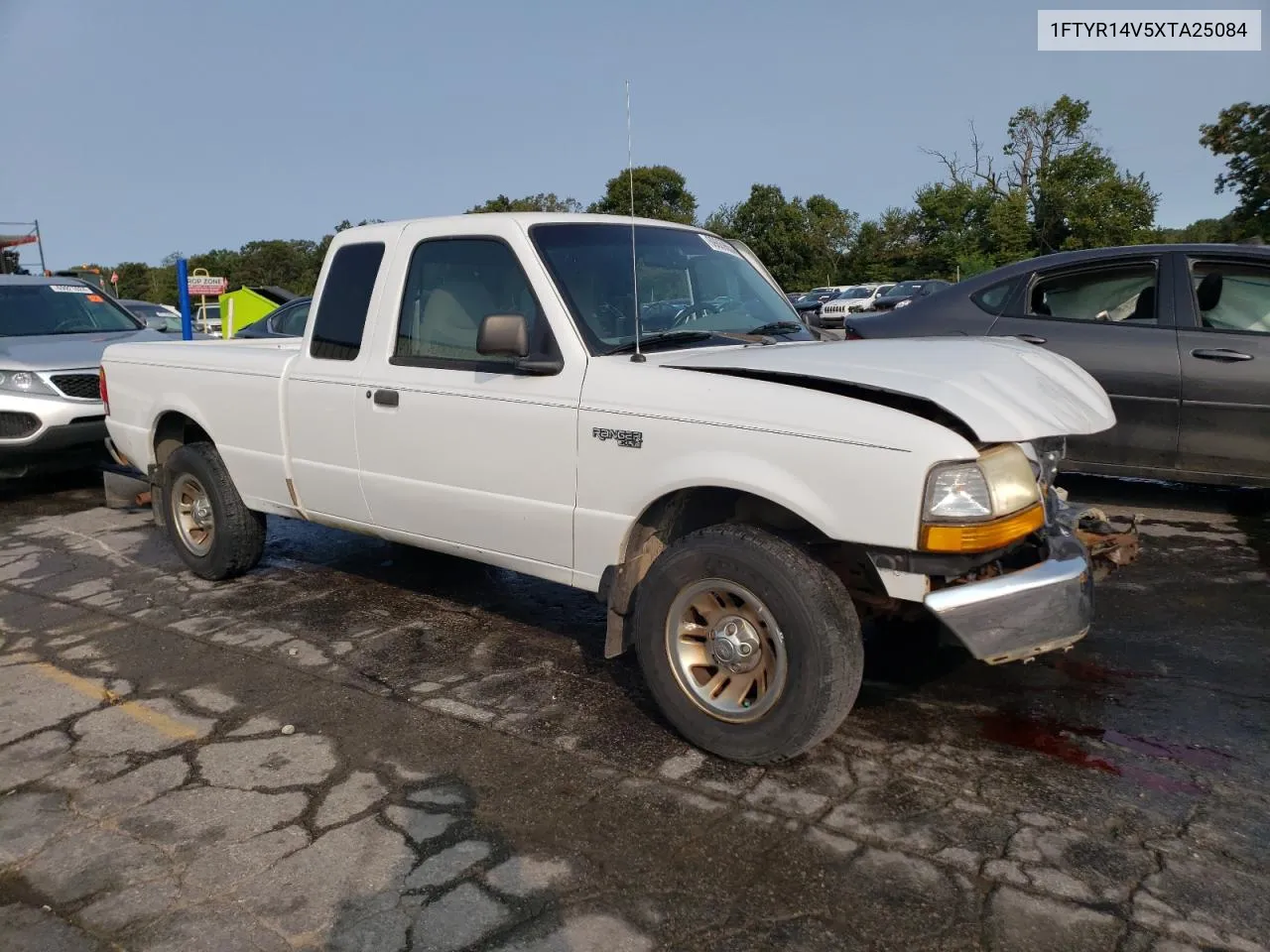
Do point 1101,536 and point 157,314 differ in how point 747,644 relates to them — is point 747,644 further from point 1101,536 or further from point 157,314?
point 157,314

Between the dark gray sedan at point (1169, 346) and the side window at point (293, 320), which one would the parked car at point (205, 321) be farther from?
the dark gray sedan at point (1169, 346)

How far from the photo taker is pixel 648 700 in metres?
4.02

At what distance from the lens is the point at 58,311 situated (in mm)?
9375

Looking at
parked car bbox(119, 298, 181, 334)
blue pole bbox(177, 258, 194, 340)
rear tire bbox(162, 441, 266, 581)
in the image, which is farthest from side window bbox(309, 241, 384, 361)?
parked car bbox(119, 298, 181, 334)

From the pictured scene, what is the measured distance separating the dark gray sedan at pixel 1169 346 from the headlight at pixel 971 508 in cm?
343

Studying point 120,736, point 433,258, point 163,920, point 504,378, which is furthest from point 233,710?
point 433,258

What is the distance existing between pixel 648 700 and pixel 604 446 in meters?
1.06

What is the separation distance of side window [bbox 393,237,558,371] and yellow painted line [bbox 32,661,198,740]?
1709 mm

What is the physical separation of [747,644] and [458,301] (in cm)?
197

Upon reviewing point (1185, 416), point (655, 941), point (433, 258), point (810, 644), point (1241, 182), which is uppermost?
point (1241, 182)

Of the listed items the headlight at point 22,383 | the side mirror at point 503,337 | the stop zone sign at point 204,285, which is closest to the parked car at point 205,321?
the stop zone sign at point 204,285

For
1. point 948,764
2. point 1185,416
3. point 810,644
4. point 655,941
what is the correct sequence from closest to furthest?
point 655,941 < point 810,644 < point 948,764 < point 1185,416

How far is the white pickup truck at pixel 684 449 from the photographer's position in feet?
10.1

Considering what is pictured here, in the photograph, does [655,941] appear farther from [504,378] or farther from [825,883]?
[504,378]
